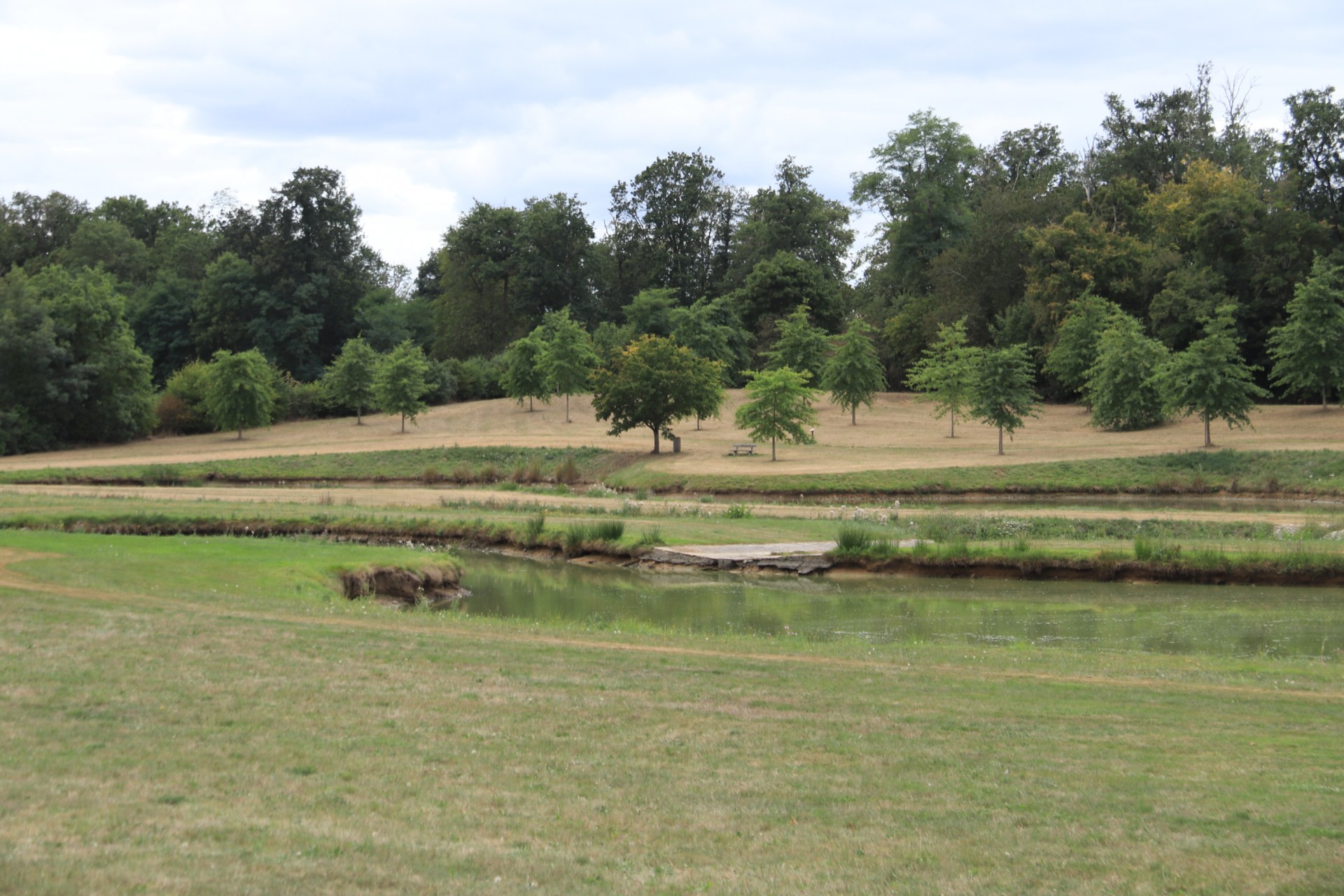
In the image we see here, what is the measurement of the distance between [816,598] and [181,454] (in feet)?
159

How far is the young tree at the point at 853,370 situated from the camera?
66.7 metres

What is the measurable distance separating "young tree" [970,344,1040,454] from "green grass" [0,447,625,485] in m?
17.6

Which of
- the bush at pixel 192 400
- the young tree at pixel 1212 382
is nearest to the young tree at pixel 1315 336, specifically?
the young tree at pixel 1212 382

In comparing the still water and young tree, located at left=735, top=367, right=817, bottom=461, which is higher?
young tree, located at left=735, top=367, right=817, bottom=461

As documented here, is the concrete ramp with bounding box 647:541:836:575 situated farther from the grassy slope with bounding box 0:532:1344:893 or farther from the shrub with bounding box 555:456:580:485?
the shrub with bounding box 555:456:580:485

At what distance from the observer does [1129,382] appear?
59688 millimetres

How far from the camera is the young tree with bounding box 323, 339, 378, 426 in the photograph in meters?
72.8

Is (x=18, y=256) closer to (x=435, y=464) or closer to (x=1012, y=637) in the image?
(x=435, y=464)

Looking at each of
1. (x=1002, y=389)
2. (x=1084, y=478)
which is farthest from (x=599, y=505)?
(x=1002, y=389)

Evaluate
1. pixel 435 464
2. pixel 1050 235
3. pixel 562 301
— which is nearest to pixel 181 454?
pixel 435 464

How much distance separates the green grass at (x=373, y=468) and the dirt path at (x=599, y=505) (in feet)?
17.8

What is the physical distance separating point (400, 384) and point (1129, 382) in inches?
1600

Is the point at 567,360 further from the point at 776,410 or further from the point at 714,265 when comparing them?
the point at 714,265

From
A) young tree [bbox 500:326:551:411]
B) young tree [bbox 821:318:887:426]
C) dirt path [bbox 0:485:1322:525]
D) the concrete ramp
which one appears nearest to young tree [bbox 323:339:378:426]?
young tree [bbox 500:326:551:411]
